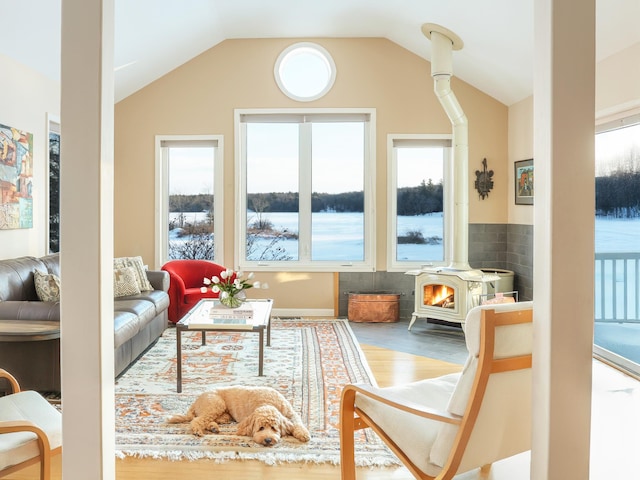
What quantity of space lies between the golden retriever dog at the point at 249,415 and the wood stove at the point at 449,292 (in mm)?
2935

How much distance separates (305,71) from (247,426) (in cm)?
495

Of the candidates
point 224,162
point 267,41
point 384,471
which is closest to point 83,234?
point 384,471

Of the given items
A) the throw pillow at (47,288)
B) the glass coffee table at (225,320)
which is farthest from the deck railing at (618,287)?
the throw pillow at (47,288)

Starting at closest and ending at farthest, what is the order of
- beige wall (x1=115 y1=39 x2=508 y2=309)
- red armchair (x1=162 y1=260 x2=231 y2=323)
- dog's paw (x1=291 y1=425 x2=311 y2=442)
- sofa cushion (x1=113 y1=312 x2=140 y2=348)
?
dog's paw (x1=291 y1=425 x2=311 y2=442) → sofa cushion (x1=113 y1=312 x2=140 y2=348) → red armchair (x1=162 y1=260 x2=231 y2=323) → beige wall (x1=115 y1=39 x2=508 y2=309)

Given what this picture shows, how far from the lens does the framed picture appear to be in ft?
19.9

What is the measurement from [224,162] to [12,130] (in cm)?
259

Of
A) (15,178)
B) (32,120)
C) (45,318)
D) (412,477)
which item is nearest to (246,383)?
(45,318)

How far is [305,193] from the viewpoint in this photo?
693 centimetres

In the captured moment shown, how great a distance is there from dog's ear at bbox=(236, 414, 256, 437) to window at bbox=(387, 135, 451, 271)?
4.05 metres

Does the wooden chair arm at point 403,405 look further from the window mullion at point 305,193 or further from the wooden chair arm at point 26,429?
the window mullion at point 305,193

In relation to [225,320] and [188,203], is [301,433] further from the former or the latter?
[188,203]

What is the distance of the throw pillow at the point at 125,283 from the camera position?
16.3 ft

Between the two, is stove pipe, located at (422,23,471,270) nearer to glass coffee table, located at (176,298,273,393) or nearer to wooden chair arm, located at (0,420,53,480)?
glass coffee table, located at (176,298,273,393)

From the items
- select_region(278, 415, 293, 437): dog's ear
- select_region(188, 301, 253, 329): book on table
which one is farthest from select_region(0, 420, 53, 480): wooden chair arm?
select_region(188, 301, 253, 329): book on table
